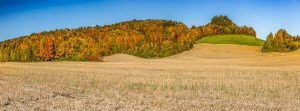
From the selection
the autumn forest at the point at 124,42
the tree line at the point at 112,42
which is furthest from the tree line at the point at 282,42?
the tree line at the point at 112,42

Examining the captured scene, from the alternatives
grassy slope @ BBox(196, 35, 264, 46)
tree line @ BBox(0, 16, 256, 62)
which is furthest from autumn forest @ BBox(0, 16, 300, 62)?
grassy slope @ BBox(196, 35, 264, 46)

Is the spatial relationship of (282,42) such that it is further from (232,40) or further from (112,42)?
(112,42)

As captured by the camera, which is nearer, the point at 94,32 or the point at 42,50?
the point at 42,50

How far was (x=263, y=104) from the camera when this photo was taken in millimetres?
19594

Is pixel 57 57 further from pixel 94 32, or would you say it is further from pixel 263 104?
pixel 263 104

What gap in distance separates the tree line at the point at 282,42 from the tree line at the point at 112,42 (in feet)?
96.5

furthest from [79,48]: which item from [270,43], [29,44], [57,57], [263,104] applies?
[263,104]

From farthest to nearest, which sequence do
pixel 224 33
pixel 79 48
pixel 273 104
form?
1. pixel 224 33
2. pixel 79 48
3. pixel 273 104

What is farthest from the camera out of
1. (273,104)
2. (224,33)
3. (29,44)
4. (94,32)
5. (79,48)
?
(224,33)

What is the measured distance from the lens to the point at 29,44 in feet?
434

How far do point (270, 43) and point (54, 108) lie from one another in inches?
4485

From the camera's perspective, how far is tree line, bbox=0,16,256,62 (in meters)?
121

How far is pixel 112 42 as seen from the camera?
496 feet

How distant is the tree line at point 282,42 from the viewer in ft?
398
